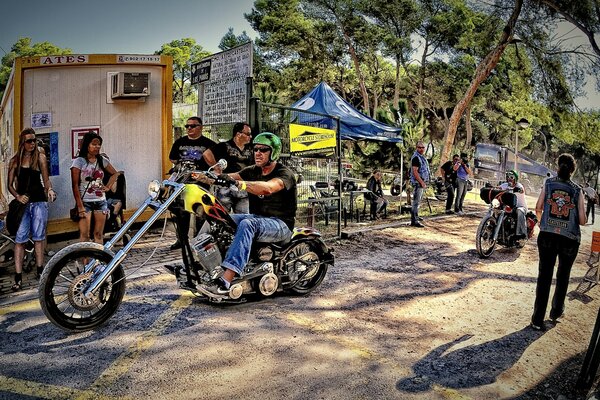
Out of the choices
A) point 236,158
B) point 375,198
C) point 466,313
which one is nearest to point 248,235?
point 236,158

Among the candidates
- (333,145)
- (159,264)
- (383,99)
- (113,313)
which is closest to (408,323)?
A: (113,313)

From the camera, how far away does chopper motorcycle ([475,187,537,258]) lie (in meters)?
7.48

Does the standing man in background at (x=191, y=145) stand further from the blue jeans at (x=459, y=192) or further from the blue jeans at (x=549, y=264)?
the blue jeans at (x=459, y=192)

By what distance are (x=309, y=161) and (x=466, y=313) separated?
392cm

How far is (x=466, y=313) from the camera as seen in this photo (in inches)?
191

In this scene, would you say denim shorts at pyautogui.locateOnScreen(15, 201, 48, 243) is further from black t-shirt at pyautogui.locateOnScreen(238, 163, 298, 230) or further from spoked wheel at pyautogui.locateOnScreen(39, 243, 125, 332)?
black t-shirt at pyautogui.locateOnScreen(238, 163, 298, 230)

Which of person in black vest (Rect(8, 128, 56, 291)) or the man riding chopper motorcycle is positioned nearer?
the man riding chopper motorcycle

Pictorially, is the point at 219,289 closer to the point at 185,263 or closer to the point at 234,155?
the point at 185,263

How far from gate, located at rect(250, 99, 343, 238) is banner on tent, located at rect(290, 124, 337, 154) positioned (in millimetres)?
40

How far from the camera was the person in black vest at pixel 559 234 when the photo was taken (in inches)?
175

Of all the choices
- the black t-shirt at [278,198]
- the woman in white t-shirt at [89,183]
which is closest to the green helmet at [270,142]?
the black t-shirt at [278,198]

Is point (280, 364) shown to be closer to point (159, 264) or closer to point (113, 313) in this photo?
point (113, 313)

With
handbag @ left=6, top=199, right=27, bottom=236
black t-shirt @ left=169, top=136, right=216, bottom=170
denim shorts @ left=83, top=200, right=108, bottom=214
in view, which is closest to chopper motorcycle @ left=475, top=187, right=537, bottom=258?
black t-shirt @ left=169, top=136, right=216, bottom=170

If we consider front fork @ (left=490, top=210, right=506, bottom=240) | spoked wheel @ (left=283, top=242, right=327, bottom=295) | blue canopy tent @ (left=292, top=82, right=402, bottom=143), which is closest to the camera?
spoked wheel @ (left=283, top=242, right=327, bottom=295)
